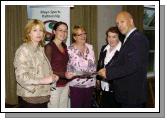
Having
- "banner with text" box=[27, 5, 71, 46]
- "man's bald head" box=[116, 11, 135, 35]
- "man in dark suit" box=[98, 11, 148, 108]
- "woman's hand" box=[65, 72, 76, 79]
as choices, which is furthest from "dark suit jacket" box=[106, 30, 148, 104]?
"banner with text" box=[27, 5, 71, 46]

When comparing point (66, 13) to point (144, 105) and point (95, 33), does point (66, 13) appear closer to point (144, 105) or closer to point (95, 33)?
point (95, 33)

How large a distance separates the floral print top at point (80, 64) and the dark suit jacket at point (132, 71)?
55 centimetres

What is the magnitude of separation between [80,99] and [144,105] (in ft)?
2.65

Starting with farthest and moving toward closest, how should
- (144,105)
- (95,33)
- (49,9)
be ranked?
(95,33), (49,9), (144,105)

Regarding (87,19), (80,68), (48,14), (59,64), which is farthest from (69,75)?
(87,19)

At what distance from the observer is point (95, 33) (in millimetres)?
4977

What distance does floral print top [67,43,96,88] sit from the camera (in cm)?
312

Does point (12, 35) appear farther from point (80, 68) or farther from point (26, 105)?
point (26, 105)

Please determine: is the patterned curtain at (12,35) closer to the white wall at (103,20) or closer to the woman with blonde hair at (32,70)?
the white wall at (103,20)

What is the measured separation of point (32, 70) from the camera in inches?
92.4

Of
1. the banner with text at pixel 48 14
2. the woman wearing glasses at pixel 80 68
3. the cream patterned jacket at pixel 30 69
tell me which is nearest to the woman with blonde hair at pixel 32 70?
the cream patterned jacket at pixel 30 69

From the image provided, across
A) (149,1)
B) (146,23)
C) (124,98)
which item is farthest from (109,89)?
(146,23)

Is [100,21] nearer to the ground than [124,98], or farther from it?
farther from it

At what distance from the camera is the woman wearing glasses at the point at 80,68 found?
3143 mm
